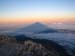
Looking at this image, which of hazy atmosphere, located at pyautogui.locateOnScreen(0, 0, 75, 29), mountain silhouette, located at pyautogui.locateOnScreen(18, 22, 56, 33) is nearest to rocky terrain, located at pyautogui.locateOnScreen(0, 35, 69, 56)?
mountain silhouette, located at pyautogui.locateOnScreen(18, 22, 56, 33)

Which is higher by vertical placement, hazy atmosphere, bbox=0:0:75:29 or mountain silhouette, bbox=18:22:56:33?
hazy atmosphere, bbox=0:0:75:29

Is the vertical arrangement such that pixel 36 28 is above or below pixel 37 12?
below

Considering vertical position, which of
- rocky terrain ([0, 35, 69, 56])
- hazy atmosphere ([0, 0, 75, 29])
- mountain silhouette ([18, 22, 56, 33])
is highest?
hazy atmosphere ([0, 0, 75, 29])

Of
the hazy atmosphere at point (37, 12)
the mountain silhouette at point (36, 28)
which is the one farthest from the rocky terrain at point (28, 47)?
the hazy atmosphere at point (37, 12)

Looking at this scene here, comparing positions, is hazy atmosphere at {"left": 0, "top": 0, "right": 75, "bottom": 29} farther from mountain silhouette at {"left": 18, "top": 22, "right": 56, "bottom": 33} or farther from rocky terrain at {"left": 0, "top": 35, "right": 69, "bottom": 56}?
rocky terrain at {"left": 0, "top": 35, "right": 69, "bottom": 56}

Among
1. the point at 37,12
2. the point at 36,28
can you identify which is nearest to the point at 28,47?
the point at 36,28

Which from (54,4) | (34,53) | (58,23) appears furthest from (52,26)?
(34,53)

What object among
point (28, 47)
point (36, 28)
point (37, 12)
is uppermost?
point (37, 12)

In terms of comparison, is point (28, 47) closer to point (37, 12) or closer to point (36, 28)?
point (36, 28)

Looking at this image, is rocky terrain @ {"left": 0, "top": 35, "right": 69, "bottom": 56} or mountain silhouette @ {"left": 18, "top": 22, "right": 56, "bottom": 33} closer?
rocky terrain @ {"left": 0, "top": 35, "right": 69, "bottom": 56}

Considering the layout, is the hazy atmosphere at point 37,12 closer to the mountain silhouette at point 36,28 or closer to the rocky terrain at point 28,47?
the mountain silhouette at point 36,28
